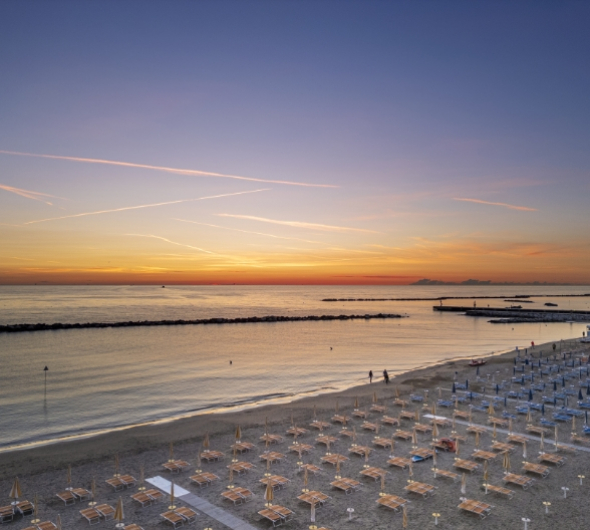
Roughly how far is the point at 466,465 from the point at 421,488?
10.4 ft

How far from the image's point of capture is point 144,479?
1842cm

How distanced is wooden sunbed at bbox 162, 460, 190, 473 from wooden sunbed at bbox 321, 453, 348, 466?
5.87m

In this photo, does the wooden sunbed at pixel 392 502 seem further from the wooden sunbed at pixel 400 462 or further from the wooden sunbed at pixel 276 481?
the wooden sunbed at pixel 276 481

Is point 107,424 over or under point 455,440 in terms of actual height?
under

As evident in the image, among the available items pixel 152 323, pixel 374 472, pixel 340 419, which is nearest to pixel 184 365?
pixel 340 419

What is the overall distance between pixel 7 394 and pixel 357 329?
228ft

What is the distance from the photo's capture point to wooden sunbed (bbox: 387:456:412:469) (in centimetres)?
1922

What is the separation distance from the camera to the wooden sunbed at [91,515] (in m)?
14.9

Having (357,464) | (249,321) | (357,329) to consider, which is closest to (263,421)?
(357,464)

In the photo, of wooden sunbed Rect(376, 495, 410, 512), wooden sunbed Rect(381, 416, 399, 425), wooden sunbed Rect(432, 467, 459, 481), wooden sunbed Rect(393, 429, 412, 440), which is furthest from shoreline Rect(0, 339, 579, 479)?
wooden sunbed Rect(376, 495, 410, 512)

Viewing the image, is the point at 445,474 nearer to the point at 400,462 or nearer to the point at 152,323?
the point at 400,462

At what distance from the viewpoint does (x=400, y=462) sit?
1942 cm

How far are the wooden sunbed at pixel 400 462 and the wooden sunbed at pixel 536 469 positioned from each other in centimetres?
453

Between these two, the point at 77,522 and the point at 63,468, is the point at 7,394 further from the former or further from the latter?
the point at 77,522
